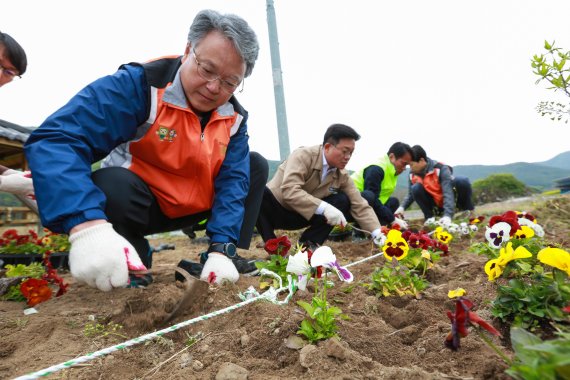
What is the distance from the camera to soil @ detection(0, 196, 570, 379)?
→ 3.88 ft

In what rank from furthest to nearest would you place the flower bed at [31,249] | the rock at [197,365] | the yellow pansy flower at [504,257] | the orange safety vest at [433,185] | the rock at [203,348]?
the orange safety vest at [433,185] → the flower bed at [31,249] → the yellow pansy flower at [504,257] → the rock at [203,348] → the rock at [197,365]

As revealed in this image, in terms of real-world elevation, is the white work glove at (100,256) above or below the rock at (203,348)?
above

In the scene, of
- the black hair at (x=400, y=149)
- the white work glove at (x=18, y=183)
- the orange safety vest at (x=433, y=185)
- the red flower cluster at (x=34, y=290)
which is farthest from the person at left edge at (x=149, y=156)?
the orange safety vest at (x=433, y=185)

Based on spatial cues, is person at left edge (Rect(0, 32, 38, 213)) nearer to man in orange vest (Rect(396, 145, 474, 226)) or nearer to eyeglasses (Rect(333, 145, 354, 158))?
eyeglasses (Rect(333, 145, 354, 158))

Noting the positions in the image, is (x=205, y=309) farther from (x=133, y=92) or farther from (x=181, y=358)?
(x=133, y=92)

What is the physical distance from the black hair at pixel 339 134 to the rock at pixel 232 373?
9.97 ft

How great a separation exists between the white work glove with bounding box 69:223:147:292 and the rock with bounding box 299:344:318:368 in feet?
2.87

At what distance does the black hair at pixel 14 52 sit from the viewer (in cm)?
261

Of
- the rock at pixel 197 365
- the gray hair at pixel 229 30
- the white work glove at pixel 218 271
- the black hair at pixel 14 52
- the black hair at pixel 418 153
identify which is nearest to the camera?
the rock at pixel 197 365

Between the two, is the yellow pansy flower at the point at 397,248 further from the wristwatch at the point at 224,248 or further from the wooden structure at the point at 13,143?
the wooden structure at the point at 13,143

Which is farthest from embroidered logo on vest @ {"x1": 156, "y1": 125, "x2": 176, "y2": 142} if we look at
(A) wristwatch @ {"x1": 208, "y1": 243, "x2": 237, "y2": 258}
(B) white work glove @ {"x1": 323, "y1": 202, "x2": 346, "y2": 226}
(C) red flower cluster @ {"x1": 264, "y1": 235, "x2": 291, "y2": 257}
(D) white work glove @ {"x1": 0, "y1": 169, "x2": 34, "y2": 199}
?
(B) white work glove @ {"x1": 323, "y1": 202, "x2": 346, "y2": 226}

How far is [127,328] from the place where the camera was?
5.21 ft

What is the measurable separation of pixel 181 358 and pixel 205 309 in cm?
41

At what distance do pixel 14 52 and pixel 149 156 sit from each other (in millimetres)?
1288
